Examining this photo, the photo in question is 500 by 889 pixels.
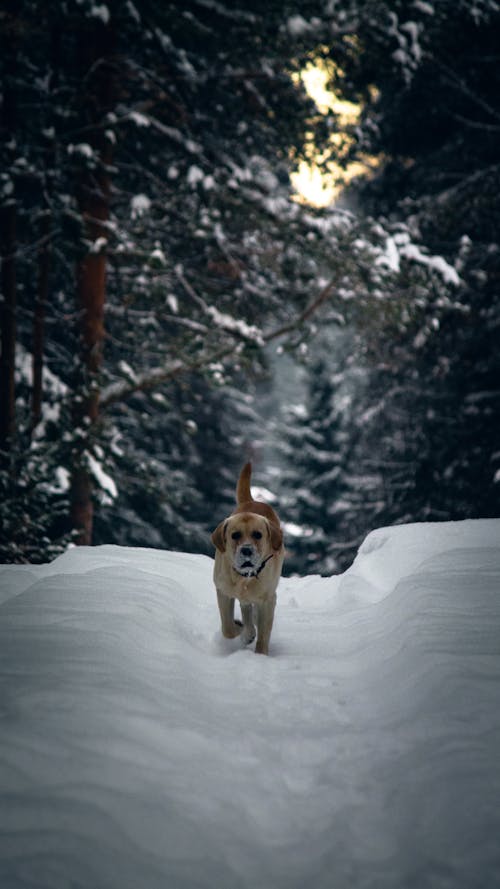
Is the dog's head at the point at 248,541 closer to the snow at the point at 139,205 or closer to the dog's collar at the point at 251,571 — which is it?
the dog's collar at the point at 251,571

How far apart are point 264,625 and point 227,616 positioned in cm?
34

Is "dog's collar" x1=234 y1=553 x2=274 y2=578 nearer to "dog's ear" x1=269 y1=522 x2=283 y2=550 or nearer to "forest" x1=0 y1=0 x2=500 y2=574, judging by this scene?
"dog's ear" x1=269 y1=522 x2=283 y2=550

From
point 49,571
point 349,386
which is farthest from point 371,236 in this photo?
point 349,386

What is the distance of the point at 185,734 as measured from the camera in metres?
2.12

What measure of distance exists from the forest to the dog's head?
311 cm

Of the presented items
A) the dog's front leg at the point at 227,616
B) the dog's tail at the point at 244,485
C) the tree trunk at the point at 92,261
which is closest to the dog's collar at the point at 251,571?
the dog's front leg at the point at 227,616

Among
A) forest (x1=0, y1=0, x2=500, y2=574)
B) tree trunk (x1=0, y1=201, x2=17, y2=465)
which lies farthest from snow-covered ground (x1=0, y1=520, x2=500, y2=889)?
tree trunk (x1=0, y1=201, x2=17, y2=465)

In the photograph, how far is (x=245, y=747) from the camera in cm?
218

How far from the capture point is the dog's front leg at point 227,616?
3.65 meters

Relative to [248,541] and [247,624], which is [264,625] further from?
[248,541]

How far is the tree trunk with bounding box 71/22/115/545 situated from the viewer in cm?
685

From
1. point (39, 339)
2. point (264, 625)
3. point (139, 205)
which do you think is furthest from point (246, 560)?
point (139, 205)

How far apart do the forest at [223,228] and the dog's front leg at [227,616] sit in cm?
303

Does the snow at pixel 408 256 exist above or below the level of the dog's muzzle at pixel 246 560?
above
